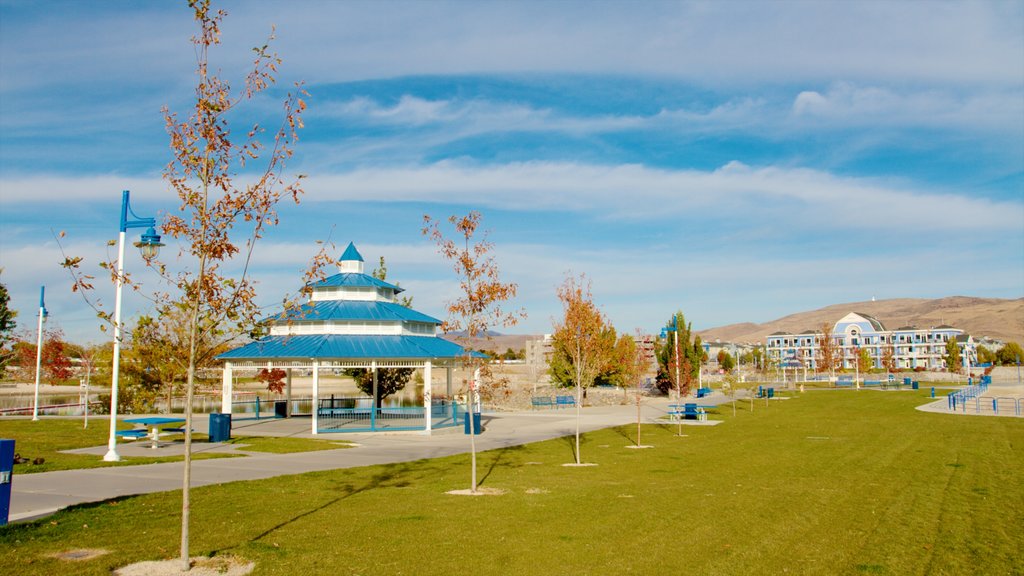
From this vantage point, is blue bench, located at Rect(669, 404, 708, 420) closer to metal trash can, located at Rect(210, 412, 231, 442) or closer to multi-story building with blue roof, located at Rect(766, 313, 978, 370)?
metal trash can, located at Rect(210, 412, 231, 442)

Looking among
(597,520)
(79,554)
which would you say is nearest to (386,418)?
(597,520)

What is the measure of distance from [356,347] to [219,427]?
6.38 metres

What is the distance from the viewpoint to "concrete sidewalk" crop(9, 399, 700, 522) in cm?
1207

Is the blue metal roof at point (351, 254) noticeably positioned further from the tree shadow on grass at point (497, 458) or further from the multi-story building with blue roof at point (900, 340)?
the multi-story building with blue roof at point (900, 340)

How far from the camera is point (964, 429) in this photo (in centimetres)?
2600

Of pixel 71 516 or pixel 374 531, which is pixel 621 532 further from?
pixel 71 516

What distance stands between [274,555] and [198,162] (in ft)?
14.6

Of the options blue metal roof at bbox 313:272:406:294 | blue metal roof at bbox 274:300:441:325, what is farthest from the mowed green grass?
blue metal roof at bbox 313:272:406:294

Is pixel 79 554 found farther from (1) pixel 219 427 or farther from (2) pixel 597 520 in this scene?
(1) pixel 219 427

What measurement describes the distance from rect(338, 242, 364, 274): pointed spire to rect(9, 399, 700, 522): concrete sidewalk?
7.01 m

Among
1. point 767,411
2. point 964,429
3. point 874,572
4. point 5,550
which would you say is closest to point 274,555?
point 5,550

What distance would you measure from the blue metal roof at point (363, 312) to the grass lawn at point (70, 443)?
6.89 meters

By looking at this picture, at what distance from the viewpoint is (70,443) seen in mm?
20703

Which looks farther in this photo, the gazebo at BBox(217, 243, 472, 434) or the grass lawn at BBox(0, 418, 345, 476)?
the gazebo at BBox(217, 243, 472, 434)
